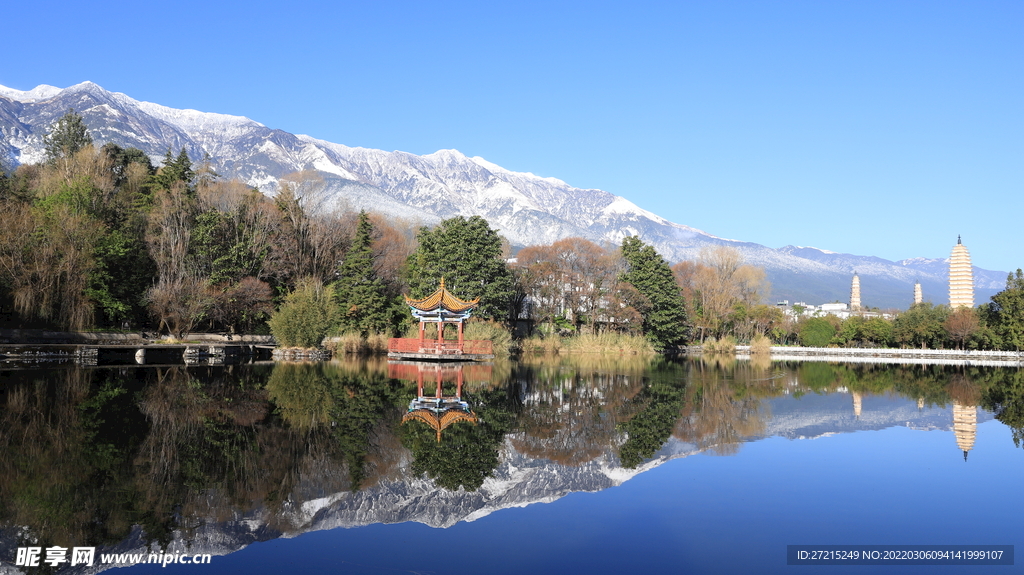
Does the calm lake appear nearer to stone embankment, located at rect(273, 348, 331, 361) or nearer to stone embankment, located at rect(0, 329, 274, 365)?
stone embankment, located at rect(0, 329, 274, 365)

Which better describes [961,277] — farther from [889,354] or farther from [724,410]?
[724,410]

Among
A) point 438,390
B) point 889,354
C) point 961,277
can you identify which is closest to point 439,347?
point 438,390

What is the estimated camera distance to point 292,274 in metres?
44.6

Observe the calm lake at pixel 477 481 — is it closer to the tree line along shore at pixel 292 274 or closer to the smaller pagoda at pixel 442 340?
the tree line along shore at pixel 292 274

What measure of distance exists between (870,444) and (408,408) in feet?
32.1

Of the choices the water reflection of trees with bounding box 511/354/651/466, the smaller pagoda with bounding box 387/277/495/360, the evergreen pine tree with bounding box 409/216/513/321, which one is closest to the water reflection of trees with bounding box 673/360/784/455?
the water reflection of trees with bounding box 511/354/651/466

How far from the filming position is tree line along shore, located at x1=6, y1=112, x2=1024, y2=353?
32.5 meters

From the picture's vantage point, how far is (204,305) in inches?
1430

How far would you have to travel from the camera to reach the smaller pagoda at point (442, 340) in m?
36.1

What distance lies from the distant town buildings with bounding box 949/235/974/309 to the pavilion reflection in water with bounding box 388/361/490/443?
94450 millimetres

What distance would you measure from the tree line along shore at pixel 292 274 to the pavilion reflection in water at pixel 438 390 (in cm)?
801

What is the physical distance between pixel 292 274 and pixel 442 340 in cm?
1355

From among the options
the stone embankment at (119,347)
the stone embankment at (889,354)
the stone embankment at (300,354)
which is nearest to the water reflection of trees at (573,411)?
the stone embankment at (300,354)

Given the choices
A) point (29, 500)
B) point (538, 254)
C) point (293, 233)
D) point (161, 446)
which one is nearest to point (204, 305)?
point (293, 233)
